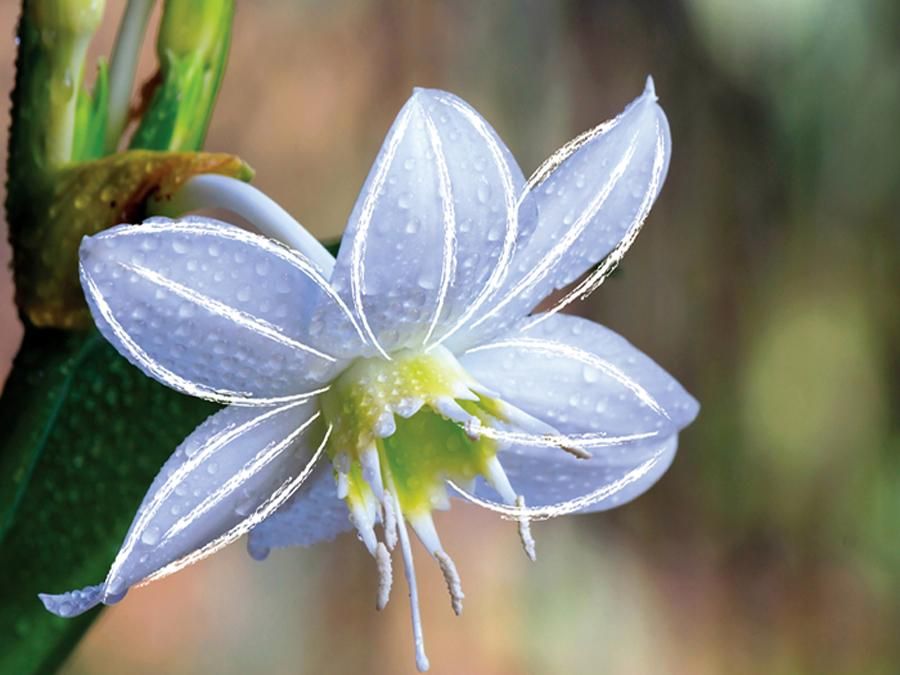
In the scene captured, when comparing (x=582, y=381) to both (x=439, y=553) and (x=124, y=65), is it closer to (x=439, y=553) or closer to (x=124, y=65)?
(x=439, y=553)

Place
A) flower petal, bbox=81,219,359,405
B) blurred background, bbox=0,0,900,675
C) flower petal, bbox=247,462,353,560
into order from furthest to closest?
blurred background, bbox=0,0,900,675 → flower petal, bbox=247,462,353,560 → flower petal, bbox=81,219,359,405

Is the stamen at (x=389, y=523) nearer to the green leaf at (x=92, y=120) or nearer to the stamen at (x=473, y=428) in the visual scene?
the stamen at (x=473, y=428)

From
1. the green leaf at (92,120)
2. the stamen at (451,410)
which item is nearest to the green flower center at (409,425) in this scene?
the stamen at (451,410)

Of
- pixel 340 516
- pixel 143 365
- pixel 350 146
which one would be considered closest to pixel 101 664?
pixel 350 146

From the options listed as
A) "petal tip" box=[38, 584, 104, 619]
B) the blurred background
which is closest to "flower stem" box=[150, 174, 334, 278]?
"petal tip" box=[38, 584, 104, 619]

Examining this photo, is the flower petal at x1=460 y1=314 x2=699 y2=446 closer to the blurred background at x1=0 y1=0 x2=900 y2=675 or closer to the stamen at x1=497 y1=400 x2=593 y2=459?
the stamen at x1=497 y1=400 x2=593 y2=459

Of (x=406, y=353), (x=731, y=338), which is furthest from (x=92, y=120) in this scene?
(x=731, y=338)

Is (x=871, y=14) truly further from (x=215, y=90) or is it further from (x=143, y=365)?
(x=143, y=365)
